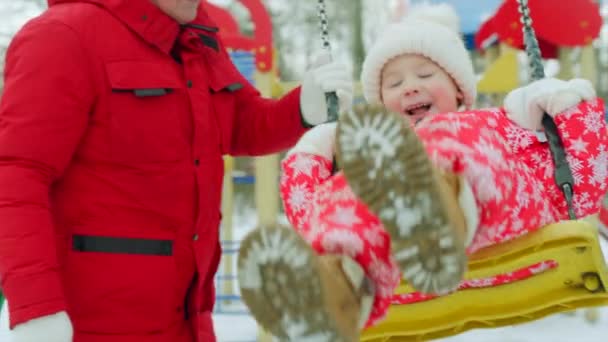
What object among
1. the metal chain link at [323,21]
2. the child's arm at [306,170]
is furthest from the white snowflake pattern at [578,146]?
the metal chain link at [323,21]

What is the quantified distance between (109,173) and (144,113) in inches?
5.5

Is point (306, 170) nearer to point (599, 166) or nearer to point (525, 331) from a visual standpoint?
point (599, 166)

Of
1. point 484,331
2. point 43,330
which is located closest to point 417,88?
point 43,330

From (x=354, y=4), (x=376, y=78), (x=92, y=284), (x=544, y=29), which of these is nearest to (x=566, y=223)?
(x=376, y=78)

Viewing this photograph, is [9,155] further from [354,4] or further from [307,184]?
[354,4]

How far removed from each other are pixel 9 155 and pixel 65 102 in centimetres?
14

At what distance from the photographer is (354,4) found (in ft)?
25.6

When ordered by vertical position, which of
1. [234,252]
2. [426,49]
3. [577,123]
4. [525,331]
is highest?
[426,49]

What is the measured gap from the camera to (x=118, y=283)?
4.61ft

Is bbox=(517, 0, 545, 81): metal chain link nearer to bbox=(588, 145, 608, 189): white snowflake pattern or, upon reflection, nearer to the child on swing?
the child on swing

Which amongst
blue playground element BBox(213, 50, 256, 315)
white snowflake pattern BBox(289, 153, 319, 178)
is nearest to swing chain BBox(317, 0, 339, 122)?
white snowflake pattern BBox(289, 153, 319, 178)

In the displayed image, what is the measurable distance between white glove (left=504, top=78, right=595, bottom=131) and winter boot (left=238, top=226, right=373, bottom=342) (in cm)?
64

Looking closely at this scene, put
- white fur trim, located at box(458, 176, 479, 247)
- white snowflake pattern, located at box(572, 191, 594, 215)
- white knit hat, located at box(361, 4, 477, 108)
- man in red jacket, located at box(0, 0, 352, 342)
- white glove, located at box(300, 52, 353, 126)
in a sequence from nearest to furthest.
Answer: white fur trim, located at box(458, 176, 479, 247) → man in red jacket, located at box(0, 0, 352, 342) → white snowflake pattern, located at box(572, 191, 594, 215) → white glove, located at box(300, 52, 353, 126) → white knit hat, located at box(361, 4, 477, 108)

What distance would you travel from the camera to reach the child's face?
5.77ft
